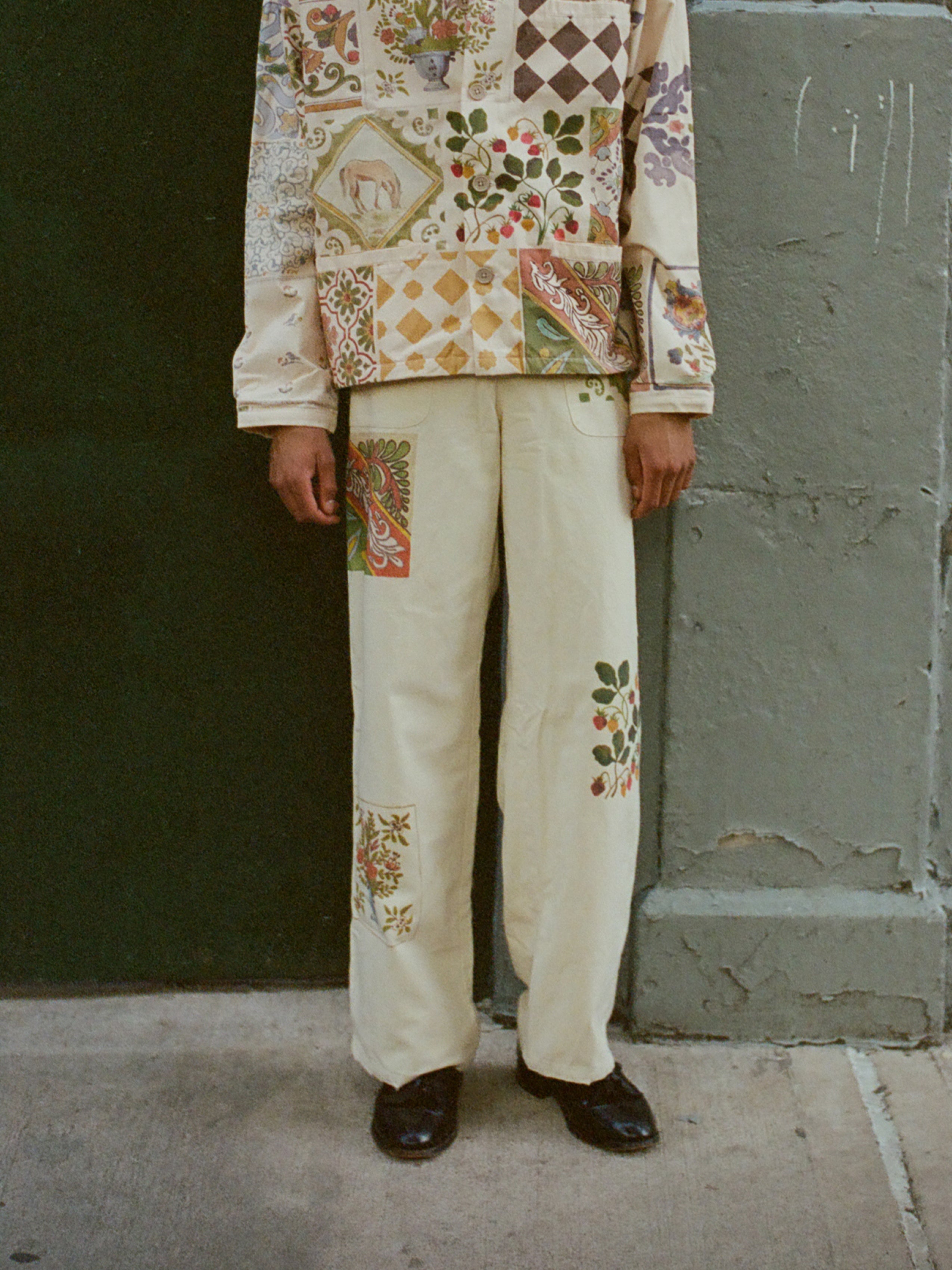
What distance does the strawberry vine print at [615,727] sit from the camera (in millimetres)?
1840

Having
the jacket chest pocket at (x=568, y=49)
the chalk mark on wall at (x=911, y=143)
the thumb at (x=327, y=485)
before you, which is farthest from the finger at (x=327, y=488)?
the chalk mark on wall at (x=911, y=143)

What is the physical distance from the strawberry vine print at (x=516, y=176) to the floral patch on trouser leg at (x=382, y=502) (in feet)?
1.08

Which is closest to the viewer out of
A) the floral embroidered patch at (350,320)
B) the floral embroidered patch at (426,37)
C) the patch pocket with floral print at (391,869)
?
the floral embroidered patch at (426,37)

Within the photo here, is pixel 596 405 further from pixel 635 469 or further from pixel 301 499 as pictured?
pixel 301 499

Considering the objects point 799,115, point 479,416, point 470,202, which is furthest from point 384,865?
point 799,115

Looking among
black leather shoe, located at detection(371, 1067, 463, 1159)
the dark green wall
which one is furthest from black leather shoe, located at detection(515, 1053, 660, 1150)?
the dark green wall

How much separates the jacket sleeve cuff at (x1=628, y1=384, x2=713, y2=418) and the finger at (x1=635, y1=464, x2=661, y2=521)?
9 cm

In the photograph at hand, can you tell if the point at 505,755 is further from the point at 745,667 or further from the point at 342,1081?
the point at 342,1081

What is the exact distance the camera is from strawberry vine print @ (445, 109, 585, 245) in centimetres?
170

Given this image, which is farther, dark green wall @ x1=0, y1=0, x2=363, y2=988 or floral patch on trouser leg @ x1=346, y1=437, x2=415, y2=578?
dark green wall @ x1=0, y1=0, x2=363, y2=988

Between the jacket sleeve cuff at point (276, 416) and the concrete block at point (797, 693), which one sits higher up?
the jacket sleeve cuff at point (276, 416)

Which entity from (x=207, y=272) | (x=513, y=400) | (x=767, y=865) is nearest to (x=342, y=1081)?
(x=767, y=865)

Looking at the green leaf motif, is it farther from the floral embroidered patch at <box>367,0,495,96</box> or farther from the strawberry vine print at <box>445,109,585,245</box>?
the floral embroidered patch at <box>367,0,495,96</box>

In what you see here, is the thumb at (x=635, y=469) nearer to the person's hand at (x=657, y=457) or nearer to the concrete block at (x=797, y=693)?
the person's hand at (x=657, y=457)
